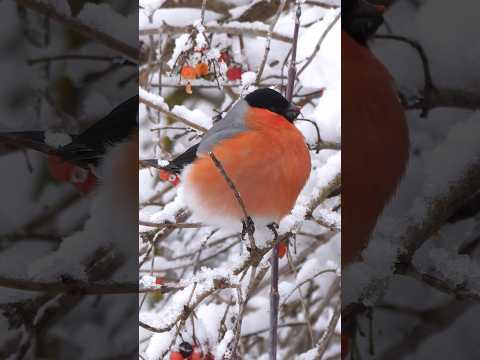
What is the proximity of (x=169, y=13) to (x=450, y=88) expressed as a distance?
40.1 inches

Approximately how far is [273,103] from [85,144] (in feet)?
1.17

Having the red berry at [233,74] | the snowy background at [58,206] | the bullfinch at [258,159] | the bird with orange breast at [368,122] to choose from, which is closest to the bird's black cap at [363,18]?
the bird with orange breast at [368,122]

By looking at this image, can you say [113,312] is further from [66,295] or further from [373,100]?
[373,100]

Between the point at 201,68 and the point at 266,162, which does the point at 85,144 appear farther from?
the point at 201,68

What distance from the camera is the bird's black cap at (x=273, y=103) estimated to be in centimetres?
65

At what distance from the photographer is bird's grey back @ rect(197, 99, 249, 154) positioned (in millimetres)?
658

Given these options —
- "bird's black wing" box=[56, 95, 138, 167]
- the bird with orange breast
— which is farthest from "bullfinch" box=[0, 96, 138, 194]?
the bird with orange breast

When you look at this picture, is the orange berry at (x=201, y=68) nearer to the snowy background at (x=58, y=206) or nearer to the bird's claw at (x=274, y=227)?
the bird's claw at (x=274, y=227)

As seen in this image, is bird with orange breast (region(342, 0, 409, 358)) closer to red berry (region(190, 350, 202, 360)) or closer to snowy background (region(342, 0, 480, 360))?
snowy background (region(342, 0, 480, 360))

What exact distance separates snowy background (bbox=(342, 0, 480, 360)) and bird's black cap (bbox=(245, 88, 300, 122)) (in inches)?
14.1

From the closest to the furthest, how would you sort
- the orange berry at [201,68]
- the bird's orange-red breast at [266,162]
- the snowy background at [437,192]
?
the snowy background at [437,192]
the bird's orange-red breast at [266,162]
the orange berry at [201,68]

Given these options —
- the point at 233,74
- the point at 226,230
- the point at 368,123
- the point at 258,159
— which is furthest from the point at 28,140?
the point at 233,74

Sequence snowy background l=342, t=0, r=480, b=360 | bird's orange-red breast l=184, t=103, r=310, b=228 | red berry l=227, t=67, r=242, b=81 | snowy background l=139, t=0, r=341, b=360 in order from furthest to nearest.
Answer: red berry l=227, t=67, r=242, b=81
snowy background l=139, t=0, r=341, b=360
bird's orange-red breast l=184, t=103, r=310, b=228
snowy background l=342, t=0, r=480, b=360

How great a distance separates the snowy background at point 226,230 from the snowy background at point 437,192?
31cm
